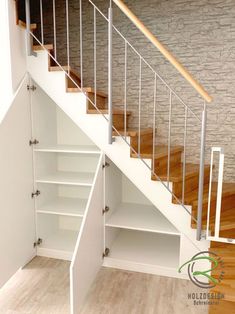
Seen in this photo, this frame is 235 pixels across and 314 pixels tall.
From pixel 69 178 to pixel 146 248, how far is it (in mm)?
1038

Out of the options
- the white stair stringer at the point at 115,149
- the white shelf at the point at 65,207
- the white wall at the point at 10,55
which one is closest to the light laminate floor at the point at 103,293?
the white stair stringer at the point at 115,149

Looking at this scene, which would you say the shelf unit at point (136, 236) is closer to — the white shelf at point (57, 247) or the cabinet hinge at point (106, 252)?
the cabinet hinge at point (106, 252)

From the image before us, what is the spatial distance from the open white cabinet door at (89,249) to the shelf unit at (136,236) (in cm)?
15

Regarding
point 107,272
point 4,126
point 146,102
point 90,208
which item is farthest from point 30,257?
point 146,102

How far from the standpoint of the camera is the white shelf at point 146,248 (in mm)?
2486

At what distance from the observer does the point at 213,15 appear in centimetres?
280

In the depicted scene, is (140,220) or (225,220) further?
(140,220)

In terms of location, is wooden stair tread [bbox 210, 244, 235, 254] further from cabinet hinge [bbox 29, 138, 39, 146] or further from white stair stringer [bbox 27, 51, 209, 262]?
cabinet hinge [bbox 29, 138, 39, 146]

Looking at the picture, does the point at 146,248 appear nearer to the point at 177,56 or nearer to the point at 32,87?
the point at 32,87

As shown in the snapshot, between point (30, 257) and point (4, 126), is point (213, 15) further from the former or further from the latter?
point (30, 257)

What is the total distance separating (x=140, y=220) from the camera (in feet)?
8.48

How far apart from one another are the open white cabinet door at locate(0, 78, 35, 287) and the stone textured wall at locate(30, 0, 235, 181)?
3.71 ft

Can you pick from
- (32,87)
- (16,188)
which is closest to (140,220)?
(16,188)

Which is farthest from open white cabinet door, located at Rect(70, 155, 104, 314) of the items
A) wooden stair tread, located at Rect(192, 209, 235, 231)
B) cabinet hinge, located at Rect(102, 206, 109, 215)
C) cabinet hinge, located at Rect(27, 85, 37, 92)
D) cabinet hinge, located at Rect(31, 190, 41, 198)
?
cabinet hinge, located at Rect(27, 85, 37, 92)
